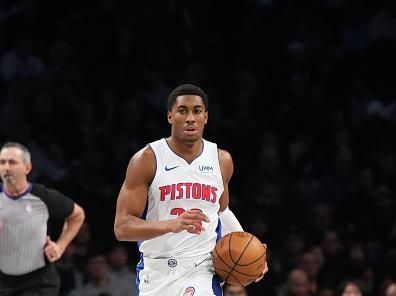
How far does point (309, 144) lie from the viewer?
10516 mm

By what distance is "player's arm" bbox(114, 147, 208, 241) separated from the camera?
5207 millimetres

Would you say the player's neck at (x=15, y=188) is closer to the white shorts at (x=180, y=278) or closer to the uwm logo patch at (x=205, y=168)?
the white shorts at (x=180, y=278)

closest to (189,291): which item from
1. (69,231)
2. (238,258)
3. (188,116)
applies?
(238,258)

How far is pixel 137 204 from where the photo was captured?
5410 millimetres

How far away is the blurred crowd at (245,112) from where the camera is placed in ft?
30.6

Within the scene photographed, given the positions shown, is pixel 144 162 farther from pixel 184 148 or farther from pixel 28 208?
pixel 28 208

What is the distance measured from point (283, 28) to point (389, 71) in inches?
54.3

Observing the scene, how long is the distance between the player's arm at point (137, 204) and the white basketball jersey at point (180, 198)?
6 centimetres

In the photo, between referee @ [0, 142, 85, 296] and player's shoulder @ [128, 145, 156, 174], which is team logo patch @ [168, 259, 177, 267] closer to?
player's shoulder @ [128, 145, 156, 174]

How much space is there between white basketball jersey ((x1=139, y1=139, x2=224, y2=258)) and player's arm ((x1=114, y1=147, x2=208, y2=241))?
0.06 m

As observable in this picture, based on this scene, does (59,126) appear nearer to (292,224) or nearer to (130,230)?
(292,224)

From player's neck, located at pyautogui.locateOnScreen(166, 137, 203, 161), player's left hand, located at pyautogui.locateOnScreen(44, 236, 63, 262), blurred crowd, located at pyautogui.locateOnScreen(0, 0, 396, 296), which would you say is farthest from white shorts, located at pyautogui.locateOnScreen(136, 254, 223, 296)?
blurred crowd, located at pyautogui.locateOnScreen(0, 0, 396, 296)

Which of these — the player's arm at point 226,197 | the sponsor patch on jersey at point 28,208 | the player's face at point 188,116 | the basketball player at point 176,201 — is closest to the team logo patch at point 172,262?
the basketball player at point 176,201

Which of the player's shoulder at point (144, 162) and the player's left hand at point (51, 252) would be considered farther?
the player's left hand at point (51, 252)
